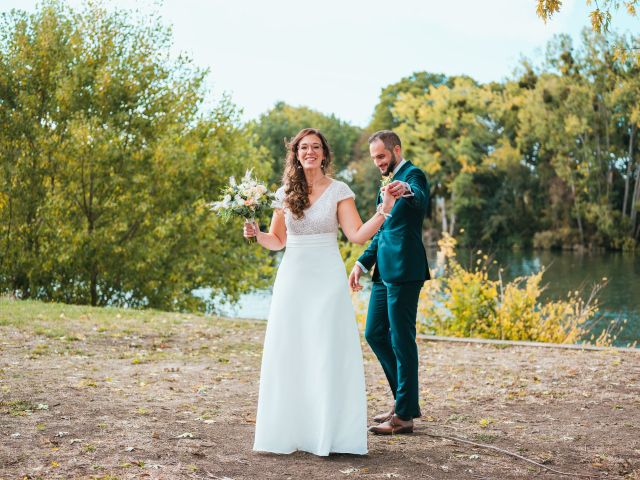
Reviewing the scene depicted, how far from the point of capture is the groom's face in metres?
5.75

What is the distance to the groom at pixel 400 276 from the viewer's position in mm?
5652

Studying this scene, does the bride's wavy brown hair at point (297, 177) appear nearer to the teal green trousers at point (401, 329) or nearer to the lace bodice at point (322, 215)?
the lace bodice at point (322, 215)

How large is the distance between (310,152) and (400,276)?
114 centimetres

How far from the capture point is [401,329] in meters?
5.73

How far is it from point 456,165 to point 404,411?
51212mm

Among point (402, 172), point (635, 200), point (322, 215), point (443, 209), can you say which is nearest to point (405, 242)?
point (402, 172)

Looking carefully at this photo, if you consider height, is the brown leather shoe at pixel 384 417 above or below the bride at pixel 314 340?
below

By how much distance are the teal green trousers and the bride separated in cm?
57

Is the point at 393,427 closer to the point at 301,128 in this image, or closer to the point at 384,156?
the point at 384,156

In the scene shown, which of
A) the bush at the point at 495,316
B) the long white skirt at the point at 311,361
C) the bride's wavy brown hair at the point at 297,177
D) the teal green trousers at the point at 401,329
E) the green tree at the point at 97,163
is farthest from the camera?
the green tree at the point at 97,163

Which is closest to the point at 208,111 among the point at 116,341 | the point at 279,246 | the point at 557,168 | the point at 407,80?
the point at 116,341

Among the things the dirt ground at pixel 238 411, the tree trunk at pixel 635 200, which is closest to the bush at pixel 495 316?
the dirt ground at pixel 238 411

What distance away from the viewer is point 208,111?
851 inches

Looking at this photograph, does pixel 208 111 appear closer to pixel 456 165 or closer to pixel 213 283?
pixel 213 283
